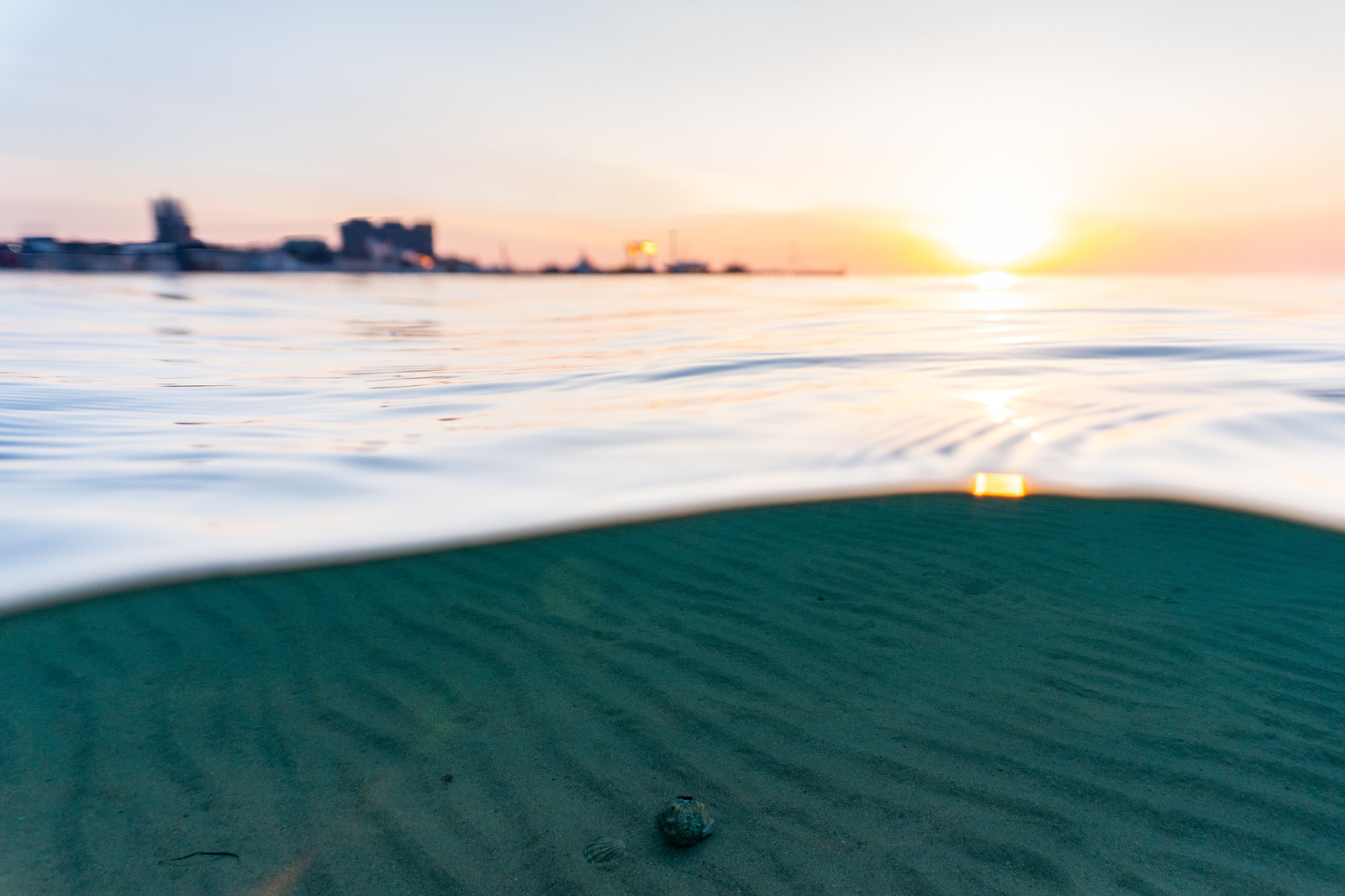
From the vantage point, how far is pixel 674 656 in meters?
2.84

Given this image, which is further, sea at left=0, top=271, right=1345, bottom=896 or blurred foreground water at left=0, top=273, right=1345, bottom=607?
blurred foreground water at left=0, top=273, right=1345, bottom=607

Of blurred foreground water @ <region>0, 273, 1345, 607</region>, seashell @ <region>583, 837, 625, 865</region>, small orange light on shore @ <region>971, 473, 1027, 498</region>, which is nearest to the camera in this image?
seashell @ <region>583, 837, 625, 865</region>

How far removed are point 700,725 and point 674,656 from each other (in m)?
0.45

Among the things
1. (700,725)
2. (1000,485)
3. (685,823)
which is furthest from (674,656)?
(1000,485)

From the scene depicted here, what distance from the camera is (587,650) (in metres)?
2.87

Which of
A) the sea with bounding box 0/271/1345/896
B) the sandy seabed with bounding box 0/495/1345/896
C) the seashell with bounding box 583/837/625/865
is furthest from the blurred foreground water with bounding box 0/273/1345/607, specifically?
the seashell with bounding box 583/837/625/865

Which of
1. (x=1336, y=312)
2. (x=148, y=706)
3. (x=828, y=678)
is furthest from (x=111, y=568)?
(x=1336, y=312)

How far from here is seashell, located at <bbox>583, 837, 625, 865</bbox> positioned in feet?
6.13

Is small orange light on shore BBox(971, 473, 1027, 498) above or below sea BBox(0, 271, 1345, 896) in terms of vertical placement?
above

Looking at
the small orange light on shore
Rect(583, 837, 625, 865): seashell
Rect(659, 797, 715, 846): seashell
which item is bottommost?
Rect(583, 837, 625, 865): seashell

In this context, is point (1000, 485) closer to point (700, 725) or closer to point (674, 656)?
point (674, 656)

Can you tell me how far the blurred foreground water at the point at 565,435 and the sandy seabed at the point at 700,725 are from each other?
0.85 metres

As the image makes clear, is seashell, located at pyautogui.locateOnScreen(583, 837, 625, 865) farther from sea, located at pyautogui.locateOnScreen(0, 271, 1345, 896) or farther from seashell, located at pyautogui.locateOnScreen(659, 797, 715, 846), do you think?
seashell, located at pyautogui.locateOnScreen(659, 797, 715, 846)

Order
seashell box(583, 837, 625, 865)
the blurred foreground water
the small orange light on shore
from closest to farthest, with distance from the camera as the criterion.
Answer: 1. seashell box(583, 837, 625, 865)
2. the blurred foreground water
3. the small orange light on shore
